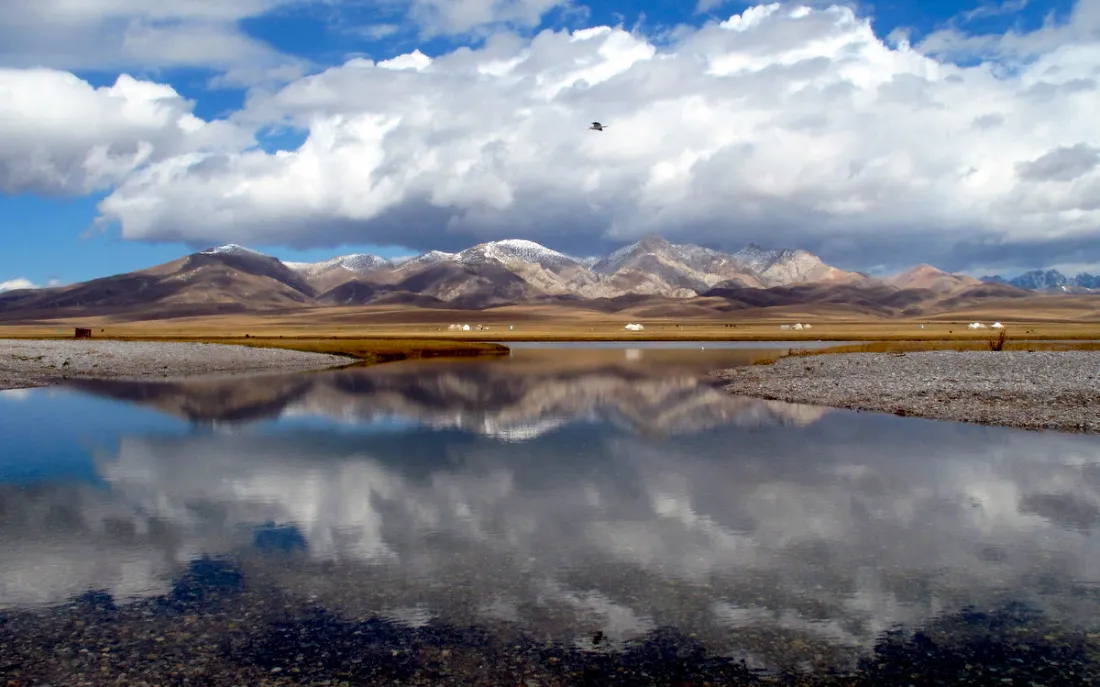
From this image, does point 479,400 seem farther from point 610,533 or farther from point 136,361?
point 136,361

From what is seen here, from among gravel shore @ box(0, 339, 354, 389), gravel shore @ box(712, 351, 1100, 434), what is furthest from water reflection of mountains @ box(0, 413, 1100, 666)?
gravel shore @ box(0, 339, 354, 389)

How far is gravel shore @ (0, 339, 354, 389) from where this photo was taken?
201 ft

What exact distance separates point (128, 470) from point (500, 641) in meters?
17.1

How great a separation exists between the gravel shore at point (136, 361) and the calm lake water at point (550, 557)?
30220mm

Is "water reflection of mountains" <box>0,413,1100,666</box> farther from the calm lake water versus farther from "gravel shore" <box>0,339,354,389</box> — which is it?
"gravel shore" <box>0,339,354,389</box>

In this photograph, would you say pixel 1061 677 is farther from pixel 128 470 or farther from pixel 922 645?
pixel 128 470

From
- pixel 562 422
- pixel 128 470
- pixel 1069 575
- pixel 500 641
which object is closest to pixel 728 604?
pixel 500 641

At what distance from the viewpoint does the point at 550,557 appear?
53.9 feet

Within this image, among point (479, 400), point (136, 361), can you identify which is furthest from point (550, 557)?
point (136, 361)

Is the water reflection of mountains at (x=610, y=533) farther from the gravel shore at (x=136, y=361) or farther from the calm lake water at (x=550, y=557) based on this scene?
the gravel shore at (x=136, y=361)

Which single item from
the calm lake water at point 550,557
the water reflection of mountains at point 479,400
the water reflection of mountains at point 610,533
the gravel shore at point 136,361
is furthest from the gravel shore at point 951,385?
the gravel shore at point 136,361

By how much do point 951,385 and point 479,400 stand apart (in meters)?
24.0

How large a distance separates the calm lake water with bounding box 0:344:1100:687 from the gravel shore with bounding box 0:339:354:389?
30.2m

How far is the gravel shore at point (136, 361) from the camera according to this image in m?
61.2
